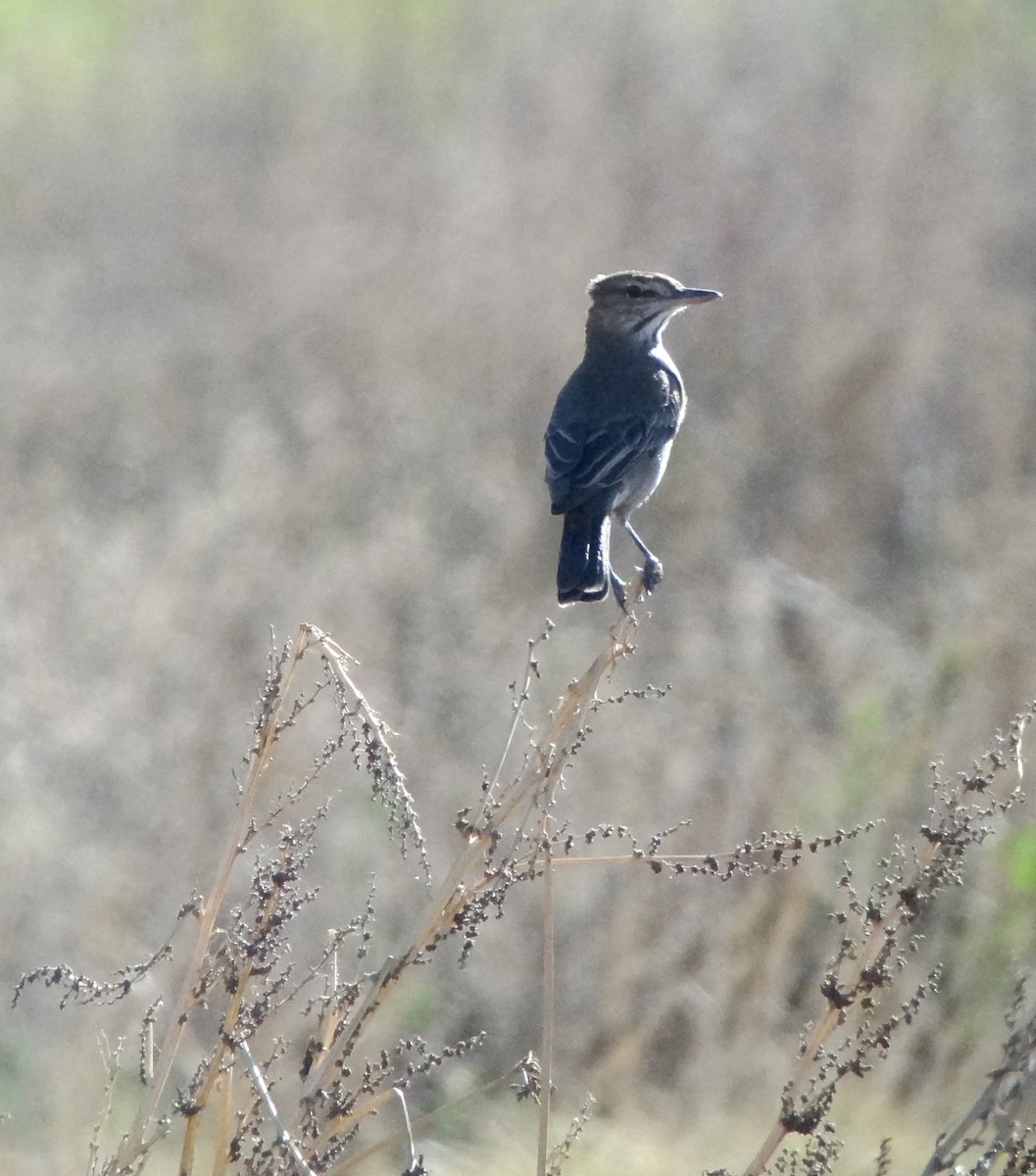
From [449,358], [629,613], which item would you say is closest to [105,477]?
[449,358]

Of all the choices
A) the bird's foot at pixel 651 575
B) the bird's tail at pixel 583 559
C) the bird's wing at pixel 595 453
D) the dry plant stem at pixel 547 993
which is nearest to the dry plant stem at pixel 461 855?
the dry plant stem at pixel 547 993

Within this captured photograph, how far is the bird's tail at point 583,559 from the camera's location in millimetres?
4883

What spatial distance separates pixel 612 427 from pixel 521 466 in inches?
204

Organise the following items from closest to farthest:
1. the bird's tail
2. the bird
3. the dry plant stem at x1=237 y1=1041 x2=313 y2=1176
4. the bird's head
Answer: the dry plant stem at x1=237 y1=1041 x2=313 y2=1176 → the bird's tail → the bird → the bird's head

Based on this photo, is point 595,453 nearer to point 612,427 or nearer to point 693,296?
point 612,427

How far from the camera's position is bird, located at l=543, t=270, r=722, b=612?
5074mm

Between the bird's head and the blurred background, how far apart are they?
5.48 feet

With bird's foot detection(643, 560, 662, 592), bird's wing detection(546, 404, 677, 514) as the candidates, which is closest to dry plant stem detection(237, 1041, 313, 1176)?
bird's foot detection(643, 560, 662, 592)

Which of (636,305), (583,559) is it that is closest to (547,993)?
(583,559)

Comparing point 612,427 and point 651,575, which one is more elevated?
point 612,427

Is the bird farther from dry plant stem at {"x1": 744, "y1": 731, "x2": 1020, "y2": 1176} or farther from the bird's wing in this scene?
dry plant stem at {"x1": 744, "y1": 731, "x2": 1020, "y2": 1176}

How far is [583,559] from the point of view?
16.5ft

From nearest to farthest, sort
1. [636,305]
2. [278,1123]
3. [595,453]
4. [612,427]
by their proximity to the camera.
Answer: [278,1123] → [595,453] → [612,427] → [636,305]

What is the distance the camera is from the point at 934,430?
38.3 ft
